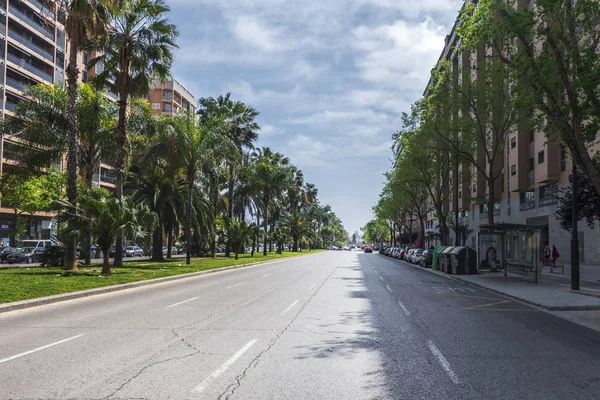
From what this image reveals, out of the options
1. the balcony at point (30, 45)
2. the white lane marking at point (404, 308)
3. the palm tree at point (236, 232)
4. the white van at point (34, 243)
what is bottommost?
the white lane marking at point (404, 308)

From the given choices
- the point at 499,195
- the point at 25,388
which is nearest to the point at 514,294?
the point at 25,388

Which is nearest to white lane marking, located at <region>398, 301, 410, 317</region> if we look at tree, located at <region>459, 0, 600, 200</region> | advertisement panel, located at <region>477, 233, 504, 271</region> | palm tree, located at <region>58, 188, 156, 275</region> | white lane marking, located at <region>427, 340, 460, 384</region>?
white lane marking, located at <region>427, 340, 460, 384</region>

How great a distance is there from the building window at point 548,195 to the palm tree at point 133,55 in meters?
31.9

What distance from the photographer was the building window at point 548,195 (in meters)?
40.8

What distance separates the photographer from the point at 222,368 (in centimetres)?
666

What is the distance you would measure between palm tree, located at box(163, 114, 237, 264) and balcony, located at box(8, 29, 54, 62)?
29.5 metres

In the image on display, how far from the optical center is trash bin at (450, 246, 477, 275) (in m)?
29.1

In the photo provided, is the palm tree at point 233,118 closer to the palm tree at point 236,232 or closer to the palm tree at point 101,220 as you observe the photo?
the palm tree at point 236,232

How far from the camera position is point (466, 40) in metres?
20.6

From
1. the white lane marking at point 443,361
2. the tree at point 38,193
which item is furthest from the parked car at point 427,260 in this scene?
the white lane marking at point 443,361

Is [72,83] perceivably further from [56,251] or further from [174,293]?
[174,293]

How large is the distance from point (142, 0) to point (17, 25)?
35936 millimetres

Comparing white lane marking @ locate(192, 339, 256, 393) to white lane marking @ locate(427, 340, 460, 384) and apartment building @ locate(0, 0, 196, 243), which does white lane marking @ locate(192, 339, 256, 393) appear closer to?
white lane marking @ locate(427, 340, 460, 384)

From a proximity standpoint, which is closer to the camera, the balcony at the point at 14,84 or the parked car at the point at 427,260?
the parked car at the point at 427,260
